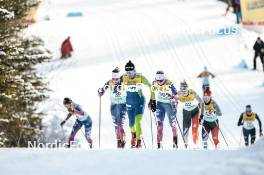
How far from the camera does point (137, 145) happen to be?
12531 mm

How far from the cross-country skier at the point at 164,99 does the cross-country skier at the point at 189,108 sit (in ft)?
1.70

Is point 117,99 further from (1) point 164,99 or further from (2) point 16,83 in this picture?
(2) point 16,83

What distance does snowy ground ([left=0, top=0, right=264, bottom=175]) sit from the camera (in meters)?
8.94

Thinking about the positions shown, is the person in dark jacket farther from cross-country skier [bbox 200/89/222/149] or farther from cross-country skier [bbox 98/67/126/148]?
cross-country skier [bbox 98/67/126/148]

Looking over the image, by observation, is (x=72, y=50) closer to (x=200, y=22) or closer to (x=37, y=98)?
(x=200, y=22)

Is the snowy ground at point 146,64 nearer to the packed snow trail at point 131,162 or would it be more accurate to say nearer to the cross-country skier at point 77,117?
the packed snow trail at point 131,162

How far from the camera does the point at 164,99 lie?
12.6 metres

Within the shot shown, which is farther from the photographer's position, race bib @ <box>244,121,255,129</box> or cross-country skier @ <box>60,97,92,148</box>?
race bib @ <box>244,121,255,129</box>

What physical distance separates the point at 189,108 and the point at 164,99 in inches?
33.3

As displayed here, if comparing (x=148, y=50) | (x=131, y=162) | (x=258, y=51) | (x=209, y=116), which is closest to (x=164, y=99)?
(x=209, y=116)

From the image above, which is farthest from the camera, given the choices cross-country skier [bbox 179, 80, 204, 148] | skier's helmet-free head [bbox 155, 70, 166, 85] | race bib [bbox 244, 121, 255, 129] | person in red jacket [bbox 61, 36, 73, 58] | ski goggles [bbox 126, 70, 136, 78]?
→ person in red jacket [bbox 61, 36, 73, 58]

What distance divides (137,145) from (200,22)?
1909 cm

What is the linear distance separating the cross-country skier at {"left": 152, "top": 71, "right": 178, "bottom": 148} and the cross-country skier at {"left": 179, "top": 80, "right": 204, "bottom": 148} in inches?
20.4

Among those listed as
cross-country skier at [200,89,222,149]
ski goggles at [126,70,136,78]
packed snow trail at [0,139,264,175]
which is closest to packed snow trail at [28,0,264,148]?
cross-country skier at [200,89,222,149]
